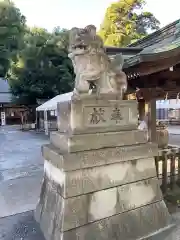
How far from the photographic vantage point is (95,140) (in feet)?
8.82

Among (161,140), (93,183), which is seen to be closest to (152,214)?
(93,183)

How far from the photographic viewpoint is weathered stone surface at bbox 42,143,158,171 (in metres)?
2.50

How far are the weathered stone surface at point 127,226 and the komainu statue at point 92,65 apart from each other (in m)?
1.54

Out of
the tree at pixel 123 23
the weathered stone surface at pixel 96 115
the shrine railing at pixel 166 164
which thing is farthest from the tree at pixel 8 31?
the weathered stone surface at pixel 96 115

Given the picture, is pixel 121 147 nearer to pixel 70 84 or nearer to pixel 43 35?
pixel 70 84

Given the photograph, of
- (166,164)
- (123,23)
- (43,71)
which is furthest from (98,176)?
(123,23)

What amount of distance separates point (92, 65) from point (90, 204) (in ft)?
5.36

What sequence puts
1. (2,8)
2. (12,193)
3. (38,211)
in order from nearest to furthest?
(38,211), (12,193), (2,8)

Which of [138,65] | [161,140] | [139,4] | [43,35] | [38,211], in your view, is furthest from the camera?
[139,4]

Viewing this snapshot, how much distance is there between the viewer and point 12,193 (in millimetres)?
4648

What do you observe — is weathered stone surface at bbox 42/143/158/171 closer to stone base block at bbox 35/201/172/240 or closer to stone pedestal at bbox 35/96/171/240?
stone pedestal at bbox 35/96/171/240

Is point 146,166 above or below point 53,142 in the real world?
below

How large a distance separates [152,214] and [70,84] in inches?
654

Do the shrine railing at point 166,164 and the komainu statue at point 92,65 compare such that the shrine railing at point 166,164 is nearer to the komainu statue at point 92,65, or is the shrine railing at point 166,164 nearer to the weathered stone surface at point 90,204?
the weathered stone surface at point 90,204
